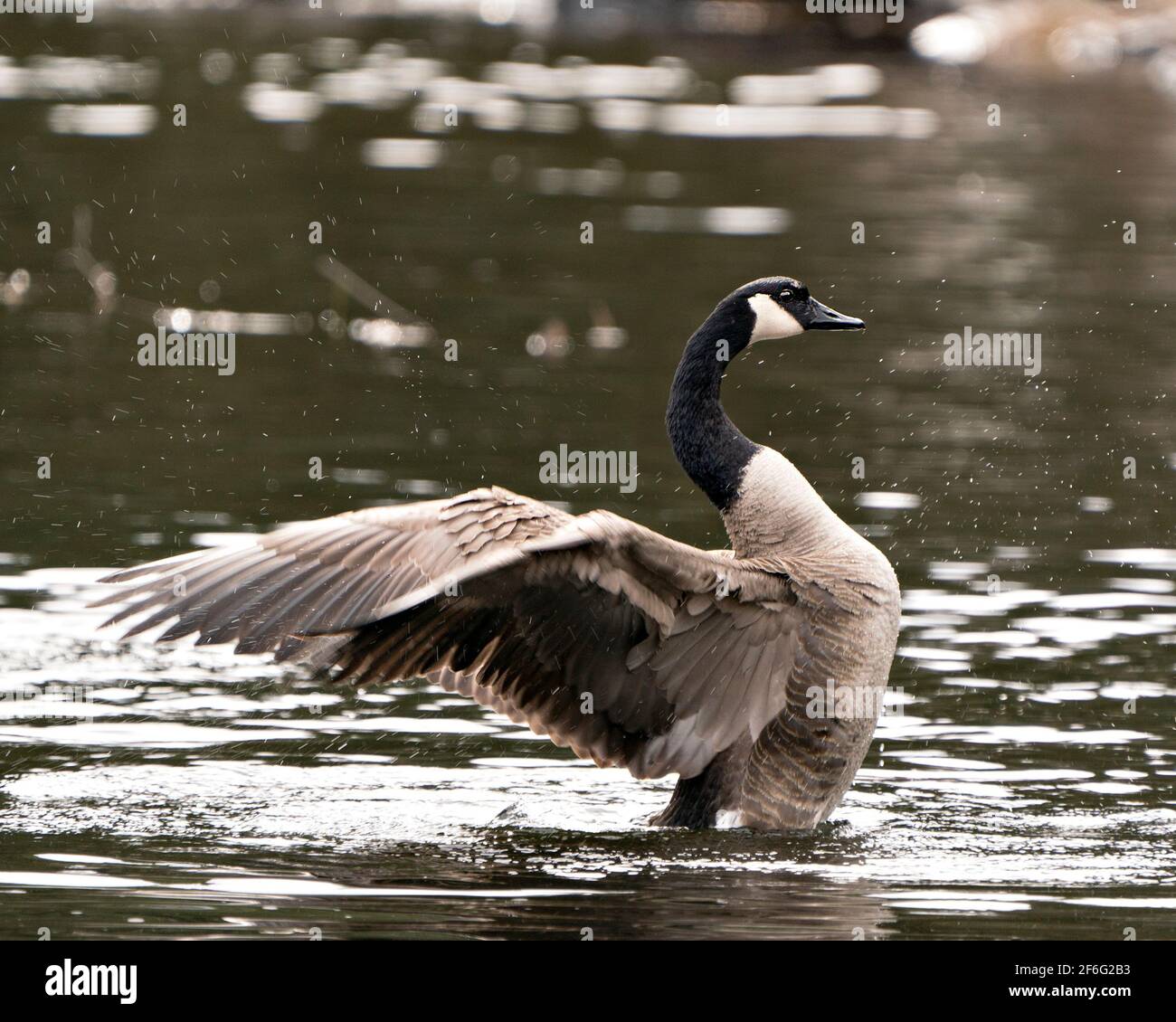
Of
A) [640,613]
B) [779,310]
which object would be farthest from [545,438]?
[640,613]

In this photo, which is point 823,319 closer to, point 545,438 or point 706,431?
point 706,431

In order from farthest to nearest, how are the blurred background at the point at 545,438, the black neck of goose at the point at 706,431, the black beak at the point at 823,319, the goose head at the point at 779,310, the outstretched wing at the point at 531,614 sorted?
the black beak at the point at 823,319
the goose head at the point at 779,310
the black neck of goose at the point at 706,431
the blurred background at the point at 545,438
the outstretched wing at the point at 531,614

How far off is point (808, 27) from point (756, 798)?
4709 cm

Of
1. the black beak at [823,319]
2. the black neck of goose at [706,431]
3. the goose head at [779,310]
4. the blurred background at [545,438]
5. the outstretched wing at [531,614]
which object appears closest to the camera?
the outstretched wing at [531,614]

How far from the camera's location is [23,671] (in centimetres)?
1104

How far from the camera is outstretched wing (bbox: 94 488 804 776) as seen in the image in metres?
8.00

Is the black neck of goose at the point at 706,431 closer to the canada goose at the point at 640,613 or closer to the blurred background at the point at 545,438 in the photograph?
the canada goose at the point at 640,613

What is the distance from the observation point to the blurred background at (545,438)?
8.74 m

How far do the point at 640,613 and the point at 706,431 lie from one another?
124cm

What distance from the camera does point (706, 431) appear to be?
9.44 m

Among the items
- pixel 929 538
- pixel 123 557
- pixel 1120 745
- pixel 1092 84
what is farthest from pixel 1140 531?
pixel 1092 84

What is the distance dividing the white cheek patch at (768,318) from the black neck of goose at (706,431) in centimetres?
47

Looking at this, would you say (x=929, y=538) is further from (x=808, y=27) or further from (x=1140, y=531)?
(x=808, y=27)

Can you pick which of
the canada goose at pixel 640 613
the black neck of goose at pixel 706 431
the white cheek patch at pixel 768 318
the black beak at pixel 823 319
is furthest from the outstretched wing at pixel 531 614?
the black beak at pixel 823 319
